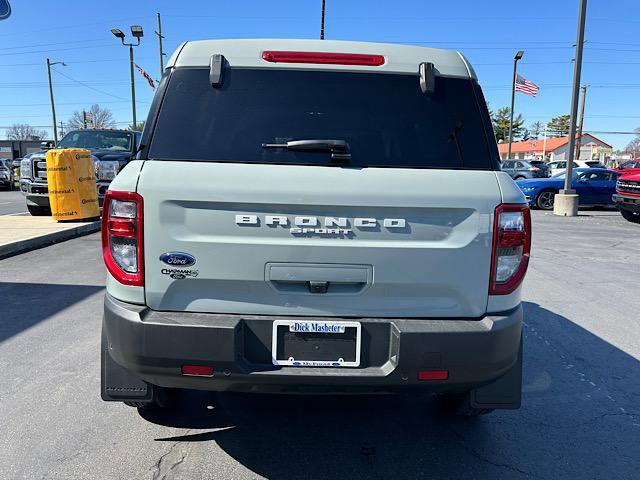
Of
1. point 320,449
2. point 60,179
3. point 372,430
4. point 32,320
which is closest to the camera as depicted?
point 320,449

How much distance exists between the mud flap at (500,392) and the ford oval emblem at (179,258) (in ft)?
5.23

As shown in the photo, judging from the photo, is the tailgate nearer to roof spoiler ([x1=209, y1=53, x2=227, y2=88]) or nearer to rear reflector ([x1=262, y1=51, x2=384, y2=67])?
roof spoiler ([x1=209, y1=53, x2=227, y2=88])

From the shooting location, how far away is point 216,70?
2682 mm

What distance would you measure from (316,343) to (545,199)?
18386 mm

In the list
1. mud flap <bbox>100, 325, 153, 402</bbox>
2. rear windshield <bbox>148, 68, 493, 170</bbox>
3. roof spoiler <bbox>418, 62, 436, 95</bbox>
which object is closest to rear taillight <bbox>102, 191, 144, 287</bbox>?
rear windshield <bbox>148, 68, 493, 170</bbox>

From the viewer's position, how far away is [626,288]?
716cm

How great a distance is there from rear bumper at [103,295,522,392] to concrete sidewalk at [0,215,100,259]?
735 cm

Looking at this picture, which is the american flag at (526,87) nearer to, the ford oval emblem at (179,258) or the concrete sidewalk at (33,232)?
the concrete sidewalk at (33,232)

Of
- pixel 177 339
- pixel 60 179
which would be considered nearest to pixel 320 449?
pixel 177 339

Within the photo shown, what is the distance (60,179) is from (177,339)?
968 centimetres

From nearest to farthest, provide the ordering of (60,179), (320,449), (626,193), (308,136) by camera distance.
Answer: (308,136), (320,449), (60,179), (626,193)

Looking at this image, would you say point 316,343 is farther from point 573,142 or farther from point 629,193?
point 573,142

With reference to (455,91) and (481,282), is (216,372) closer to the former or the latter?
(481,282)

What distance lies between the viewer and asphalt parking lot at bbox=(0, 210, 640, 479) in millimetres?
2844
